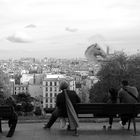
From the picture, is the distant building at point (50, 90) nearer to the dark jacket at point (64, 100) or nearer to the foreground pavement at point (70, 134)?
the foreground pavement at point (70, 134)

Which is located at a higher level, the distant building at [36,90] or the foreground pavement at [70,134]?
the foreground pavement at [70,134]

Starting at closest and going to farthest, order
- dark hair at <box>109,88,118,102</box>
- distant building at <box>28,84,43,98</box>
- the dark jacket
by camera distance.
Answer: the dark jacket → dark hair at <box>109,88,118,102</box> → distant building at <box>28,84,43,98</box>

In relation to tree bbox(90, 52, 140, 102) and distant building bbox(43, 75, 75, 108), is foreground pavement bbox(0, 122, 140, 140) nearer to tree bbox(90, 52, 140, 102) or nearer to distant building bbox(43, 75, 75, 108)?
tree bbox(90, 52, 140, 102)

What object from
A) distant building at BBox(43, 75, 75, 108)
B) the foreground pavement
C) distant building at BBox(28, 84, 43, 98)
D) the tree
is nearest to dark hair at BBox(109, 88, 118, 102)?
the foreground pavement

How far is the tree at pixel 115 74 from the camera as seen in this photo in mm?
49375

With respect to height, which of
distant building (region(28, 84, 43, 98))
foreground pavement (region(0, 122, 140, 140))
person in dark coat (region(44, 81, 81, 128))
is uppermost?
person in dark coat (region(44, 81, 81, 128))


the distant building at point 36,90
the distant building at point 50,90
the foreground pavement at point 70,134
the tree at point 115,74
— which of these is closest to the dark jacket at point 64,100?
the foreground pavement at point 70,134

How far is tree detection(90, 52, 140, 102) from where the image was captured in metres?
49.4

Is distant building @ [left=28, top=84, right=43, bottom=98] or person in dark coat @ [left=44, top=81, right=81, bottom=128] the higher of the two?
person in dark coat @ [left=44, top=81, right=81, bottom=128]

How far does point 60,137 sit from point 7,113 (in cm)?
165

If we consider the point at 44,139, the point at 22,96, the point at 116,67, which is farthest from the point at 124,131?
the point at 116,67

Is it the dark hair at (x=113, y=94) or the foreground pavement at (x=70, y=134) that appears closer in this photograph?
the foreground pavement at (x=70, y=134)

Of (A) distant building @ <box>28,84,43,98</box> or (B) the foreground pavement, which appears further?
(A) distant building @ <box>28,84,43,98</box>

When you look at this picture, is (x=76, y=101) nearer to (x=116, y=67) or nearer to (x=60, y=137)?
(x=60, y=137)
